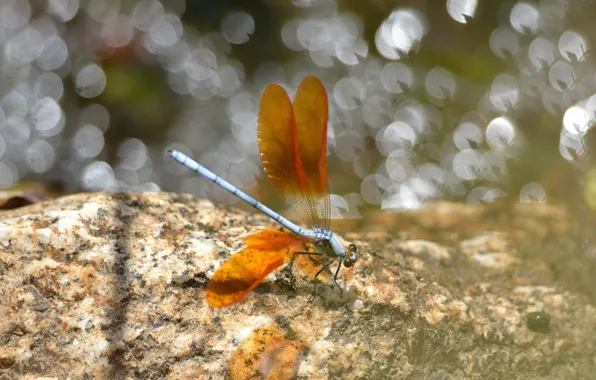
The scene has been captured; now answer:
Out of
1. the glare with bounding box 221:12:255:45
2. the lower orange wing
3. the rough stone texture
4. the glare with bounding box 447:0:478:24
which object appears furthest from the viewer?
the glare with bounding box 221:12:255:45

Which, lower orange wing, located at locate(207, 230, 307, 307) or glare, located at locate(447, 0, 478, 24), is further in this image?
glare, located at locate(447, 0, 478, 24)

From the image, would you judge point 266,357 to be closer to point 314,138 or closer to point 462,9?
point 314,138

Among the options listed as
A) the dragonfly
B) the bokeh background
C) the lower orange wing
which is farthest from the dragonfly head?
the bokeh background

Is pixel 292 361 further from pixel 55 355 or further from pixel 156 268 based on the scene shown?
pixel 55 355

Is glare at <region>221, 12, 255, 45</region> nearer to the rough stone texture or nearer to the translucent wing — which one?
the translucent wing

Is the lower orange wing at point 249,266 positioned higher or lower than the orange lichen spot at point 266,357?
higher

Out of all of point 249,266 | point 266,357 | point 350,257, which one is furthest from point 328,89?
point 266,357

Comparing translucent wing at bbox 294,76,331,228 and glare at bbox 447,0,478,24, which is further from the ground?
glare at bbox 447,0,478,24

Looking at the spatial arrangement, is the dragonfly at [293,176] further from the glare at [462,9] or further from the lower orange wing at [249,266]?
the glare at [462,9]

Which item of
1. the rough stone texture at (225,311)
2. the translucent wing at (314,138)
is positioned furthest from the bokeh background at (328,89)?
the rough stone texture at (225,311)
